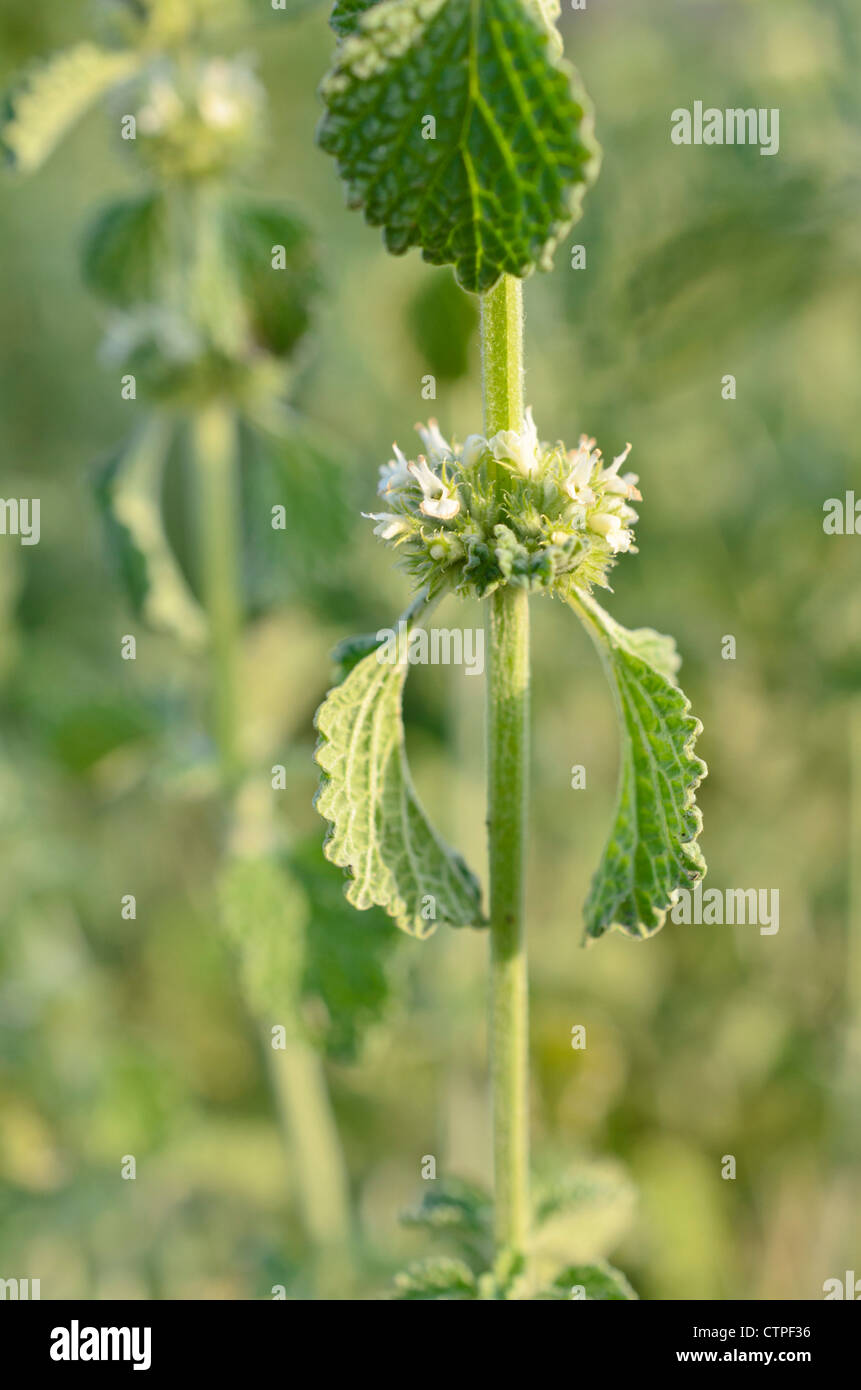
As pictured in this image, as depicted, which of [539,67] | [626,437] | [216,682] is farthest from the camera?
[626,437]

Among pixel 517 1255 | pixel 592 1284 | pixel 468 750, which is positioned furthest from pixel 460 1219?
pixel 468 750

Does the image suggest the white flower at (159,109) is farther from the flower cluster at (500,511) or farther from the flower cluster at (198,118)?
the flower cluster at (500,511)

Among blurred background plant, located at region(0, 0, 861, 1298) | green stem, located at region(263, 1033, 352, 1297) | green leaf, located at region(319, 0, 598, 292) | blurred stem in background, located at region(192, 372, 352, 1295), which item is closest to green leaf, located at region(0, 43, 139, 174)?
A: blurred background plant, located at region(0, 0, 861, 1298)

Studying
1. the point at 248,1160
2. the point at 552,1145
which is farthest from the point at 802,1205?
the point at 248,1160

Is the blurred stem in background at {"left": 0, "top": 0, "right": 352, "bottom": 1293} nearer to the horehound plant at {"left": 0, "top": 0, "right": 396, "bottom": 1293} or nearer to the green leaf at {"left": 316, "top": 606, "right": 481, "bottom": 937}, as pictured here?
the horehound plant at {"left": 0, "top": 0, "right": 396, "bottom": 1293}

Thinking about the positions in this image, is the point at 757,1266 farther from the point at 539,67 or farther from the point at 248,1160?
the point at 539,67

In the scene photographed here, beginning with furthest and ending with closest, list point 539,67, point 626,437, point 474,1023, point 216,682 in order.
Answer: point 626,437, point 474,1023, point 216,682, point 539,67

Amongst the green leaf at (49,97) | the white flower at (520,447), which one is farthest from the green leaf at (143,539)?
the white flower at (520,447)
